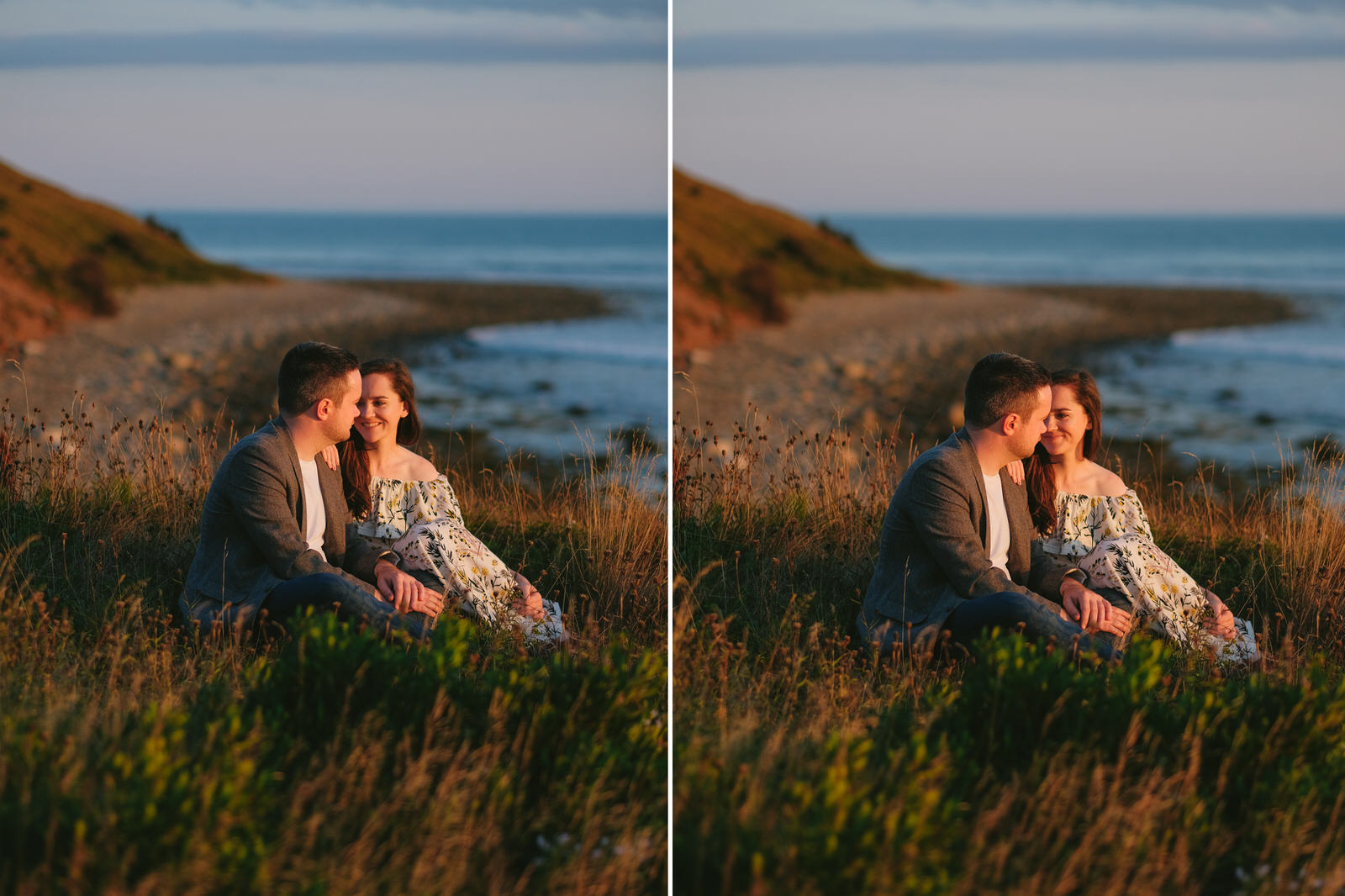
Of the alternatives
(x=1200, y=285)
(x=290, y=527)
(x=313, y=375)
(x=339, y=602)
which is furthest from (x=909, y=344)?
(x=339, y=602)

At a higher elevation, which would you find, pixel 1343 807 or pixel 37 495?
pixel 37 495

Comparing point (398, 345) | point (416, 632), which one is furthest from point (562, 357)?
point (416, 632)

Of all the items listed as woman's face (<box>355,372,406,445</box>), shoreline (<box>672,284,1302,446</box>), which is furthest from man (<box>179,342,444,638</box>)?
shoreline (<box>672,284,1302,446</box>)

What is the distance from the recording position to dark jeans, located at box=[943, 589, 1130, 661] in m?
4.78

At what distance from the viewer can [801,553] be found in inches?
264

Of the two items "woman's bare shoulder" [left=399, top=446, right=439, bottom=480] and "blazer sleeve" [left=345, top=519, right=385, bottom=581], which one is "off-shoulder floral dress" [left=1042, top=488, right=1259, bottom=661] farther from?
"blazer sleeve" [left=345, top=519, right=385, bottom=581]

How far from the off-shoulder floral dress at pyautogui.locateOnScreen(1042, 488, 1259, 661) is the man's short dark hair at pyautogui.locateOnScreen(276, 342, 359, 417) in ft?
10.6

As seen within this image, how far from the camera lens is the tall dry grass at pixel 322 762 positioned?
131 inches

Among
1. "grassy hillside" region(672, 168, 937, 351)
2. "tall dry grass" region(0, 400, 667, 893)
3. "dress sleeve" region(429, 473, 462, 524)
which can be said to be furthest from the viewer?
"grassy hillside" region(672, 168, 937, 351)

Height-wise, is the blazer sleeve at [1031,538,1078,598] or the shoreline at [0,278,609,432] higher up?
the shoreline at [0,278,609,432]

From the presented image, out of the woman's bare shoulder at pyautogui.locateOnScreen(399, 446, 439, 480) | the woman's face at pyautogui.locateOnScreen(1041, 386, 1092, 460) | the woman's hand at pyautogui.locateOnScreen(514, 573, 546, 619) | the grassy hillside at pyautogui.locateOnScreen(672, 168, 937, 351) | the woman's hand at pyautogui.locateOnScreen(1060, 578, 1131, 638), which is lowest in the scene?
the woman's hand at pyautogui.locateOnScreen(514, 573, 546, 619)

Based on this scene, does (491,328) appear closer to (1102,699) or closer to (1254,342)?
(1254,342)

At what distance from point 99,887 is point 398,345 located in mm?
26951

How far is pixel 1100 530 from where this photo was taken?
5.55 metres
